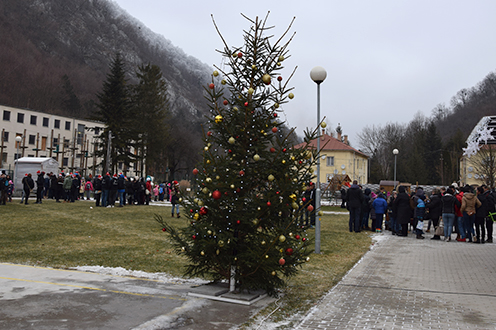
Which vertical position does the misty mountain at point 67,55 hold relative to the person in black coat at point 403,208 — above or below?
above

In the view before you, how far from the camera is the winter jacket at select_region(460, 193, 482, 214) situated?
14.5 m

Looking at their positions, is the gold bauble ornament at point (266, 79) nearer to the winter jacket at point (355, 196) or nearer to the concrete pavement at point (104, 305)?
the concrete pavement at point (104, 305)

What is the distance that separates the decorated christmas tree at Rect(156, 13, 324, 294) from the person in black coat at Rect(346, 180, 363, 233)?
10794 mm

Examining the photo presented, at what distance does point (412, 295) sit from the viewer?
7031mm

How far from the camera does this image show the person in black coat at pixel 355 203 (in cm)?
1681

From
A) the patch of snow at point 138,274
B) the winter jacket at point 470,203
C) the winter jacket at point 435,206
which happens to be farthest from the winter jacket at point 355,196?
the patch of snow at point 138,274

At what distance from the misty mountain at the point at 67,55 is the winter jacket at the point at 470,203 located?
20.1 meters

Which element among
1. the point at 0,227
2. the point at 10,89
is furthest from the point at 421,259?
the point at 10,89

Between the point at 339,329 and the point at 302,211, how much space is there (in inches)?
68.5

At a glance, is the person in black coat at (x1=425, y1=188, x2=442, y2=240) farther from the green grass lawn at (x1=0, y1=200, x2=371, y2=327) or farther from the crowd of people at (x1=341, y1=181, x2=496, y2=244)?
the green grass lawn at (x1=0, y1=200, x2=371, y2=327)

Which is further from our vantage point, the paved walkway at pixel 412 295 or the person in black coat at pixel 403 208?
the person in black coat at pixel 403 208

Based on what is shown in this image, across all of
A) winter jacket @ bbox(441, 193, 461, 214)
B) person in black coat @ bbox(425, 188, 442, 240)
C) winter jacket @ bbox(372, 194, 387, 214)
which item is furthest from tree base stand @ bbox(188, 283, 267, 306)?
person in black coat @ bbox(425, 188, 442, 240)

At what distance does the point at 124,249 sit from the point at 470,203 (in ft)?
37.9

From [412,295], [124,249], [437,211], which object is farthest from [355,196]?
[412,295]
